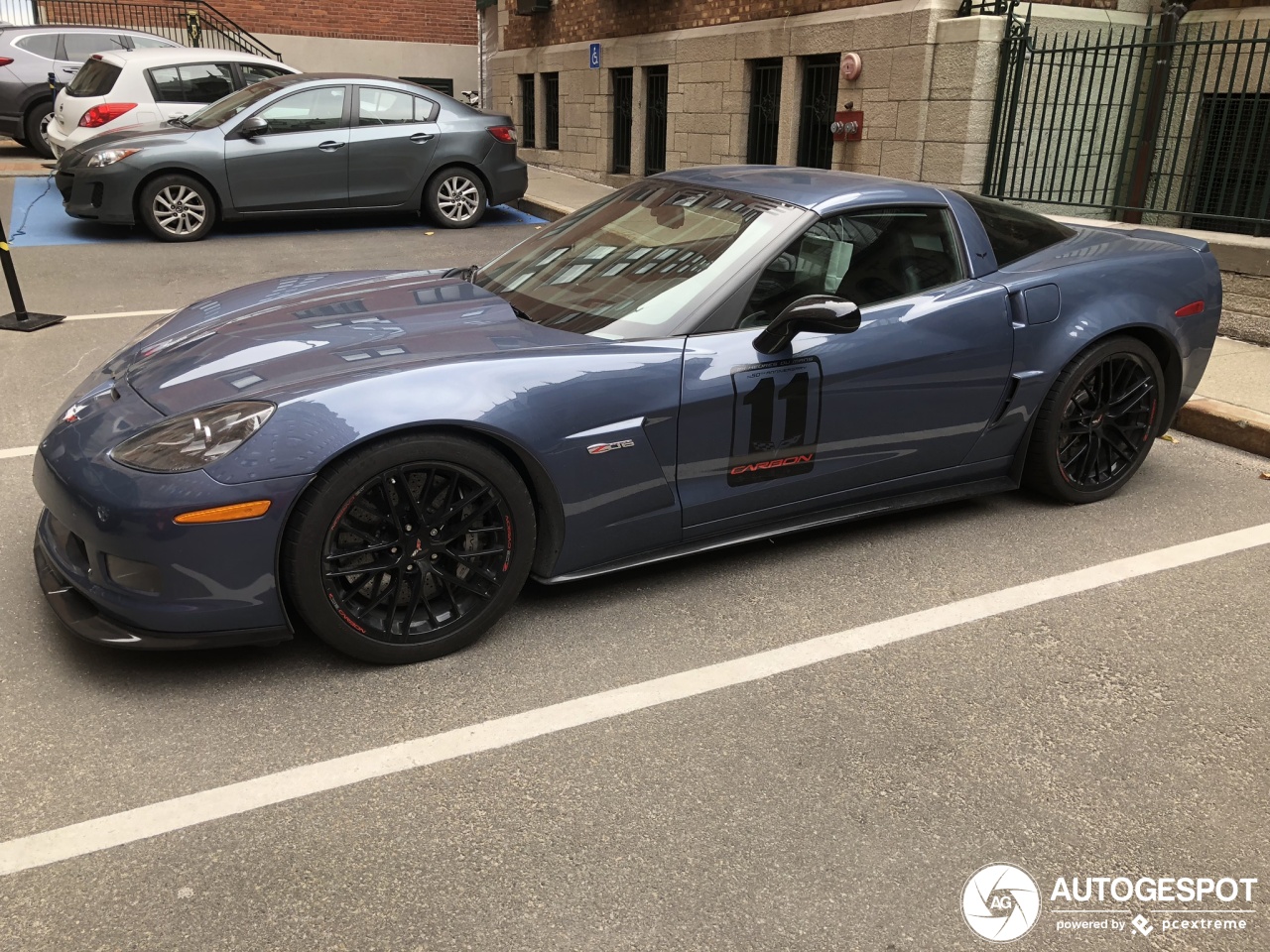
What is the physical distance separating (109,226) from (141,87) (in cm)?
223

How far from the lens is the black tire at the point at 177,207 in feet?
32.6

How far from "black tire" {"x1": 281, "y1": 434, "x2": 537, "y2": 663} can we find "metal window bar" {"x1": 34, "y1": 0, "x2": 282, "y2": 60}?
20.7 meters

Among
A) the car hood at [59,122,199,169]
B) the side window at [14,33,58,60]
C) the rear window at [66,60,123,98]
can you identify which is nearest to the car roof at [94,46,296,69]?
the rear window at [66,60,123,98]

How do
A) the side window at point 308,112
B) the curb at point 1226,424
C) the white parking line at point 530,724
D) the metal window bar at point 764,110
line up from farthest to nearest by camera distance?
the metal window bar at point 764,110, the side window at point 308,112, the curb at point 1226,424, the white parking line at point 530,724

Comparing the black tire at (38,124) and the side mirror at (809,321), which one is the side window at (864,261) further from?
the black tire at (38,124)

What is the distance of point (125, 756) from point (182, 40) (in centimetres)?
2181

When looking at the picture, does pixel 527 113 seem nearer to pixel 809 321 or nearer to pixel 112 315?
pixel 112 315

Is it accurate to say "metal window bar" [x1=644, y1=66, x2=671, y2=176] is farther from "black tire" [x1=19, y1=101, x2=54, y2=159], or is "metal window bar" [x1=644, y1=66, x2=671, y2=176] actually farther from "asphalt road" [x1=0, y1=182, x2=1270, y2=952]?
"asphalt road" [x1=0, y1=182, x2=1270, y2=952]

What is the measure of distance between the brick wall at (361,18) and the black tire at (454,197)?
1290 cm

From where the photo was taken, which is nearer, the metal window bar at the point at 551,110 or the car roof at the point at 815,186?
the car roof at the point at 815,186

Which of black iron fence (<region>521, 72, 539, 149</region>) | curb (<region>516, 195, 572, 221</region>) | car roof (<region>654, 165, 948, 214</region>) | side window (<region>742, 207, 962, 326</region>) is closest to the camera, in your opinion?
side window (<region>742, 207, 962, 326</region>)

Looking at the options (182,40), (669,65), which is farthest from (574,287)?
(182,40)

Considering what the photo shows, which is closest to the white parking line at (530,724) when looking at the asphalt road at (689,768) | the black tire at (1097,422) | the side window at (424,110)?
the asphalt road at (689,768)

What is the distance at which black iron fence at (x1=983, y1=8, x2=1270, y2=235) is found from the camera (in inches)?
372
